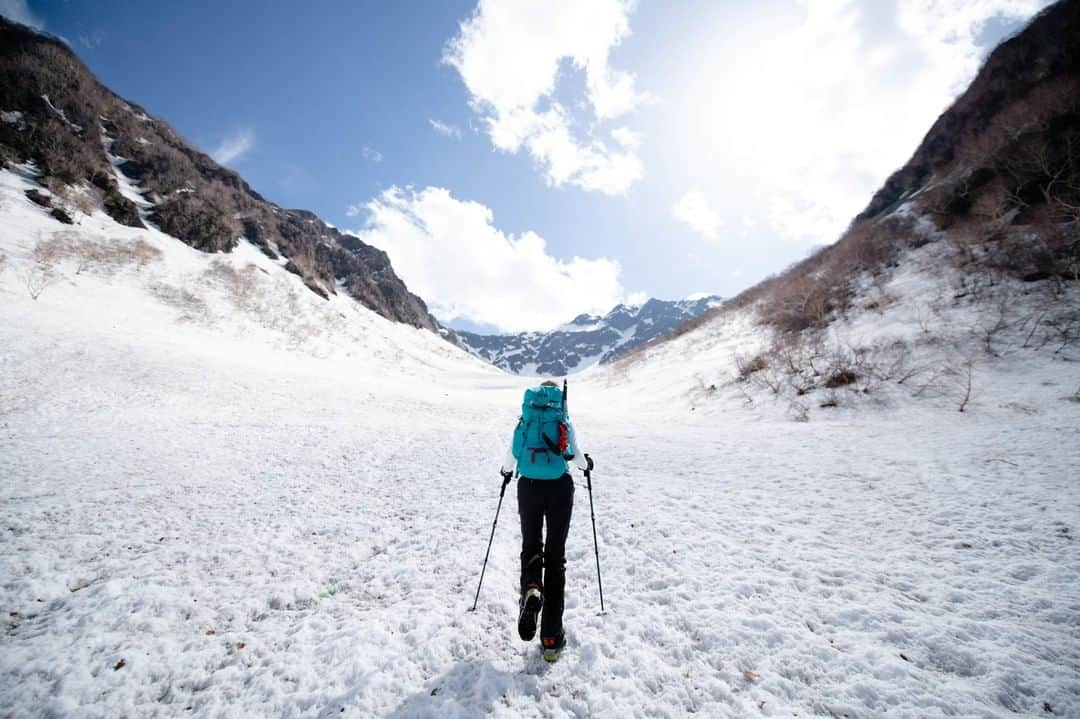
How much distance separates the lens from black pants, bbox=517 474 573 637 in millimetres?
4109

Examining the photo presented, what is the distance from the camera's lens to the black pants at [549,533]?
4109mm

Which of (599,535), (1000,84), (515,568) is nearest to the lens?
(515,568)

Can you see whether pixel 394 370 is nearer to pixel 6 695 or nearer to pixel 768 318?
pixel 768 318

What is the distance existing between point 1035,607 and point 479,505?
819 cm

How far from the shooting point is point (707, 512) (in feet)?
24.8

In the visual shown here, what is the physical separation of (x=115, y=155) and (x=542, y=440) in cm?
8611

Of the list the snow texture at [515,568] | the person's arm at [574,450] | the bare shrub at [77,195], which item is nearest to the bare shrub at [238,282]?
the bare shrub at [77,195]

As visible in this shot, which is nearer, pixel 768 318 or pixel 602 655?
pixel 602 655

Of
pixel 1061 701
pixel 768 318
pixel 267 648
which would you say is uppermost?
pixel 768 318

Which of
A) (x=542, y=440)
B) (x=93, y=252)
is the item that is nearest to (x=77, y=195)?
(x=93, y=252)

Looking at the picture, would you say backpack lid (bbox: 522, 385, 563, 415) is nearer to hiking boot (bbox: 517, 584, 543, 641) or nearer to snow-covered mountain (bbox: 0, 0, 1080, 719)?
snow-covered mountain (bbox: 0, 0, 1080, 719)

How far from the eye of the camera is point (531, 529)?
4.35 metres

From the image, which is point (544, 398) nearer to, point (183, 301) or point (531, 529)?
point (531, 529)

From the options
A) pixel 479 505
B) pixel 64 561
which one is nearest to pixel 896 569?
pixel 479 505
